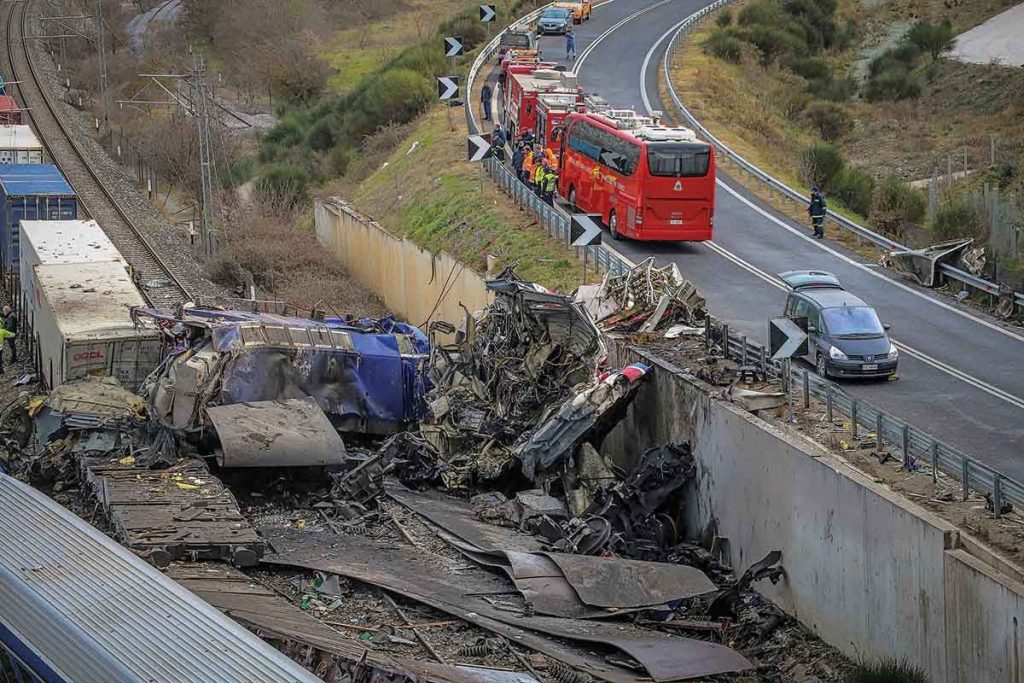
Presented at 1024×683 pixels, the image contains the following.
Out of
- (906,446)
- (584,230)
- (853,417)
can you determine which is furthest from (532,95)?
(906,446)

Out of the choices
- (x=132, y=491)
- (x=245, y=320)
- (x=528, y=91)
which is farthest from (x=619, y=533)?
(x=528, y=91)

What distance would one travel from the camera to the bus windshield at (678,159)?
31.5 m

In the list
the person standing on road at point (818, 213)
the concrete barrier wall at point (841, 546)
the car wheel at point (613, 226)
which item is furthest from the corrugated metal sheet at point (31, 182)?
the concrete barrier wall at point (841, 546)

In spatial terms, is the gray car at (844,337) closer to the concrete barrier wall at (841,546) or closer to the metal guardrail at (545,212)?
the concrete barrier wall at (841,546)

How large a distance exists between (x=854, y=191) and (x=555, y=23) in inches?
1111

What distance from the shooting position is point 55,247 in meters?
32.9

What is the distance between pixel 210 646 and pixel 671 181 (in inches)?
864

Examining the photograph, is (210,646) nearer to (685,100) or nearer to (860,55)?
(685,100)

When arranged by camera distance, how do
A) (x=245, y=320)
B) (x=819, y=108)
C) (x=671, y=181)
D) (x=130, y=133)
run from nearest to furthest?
1. (x=245, y=320)
2. (x=671, y=181)
3. (x=819, y=108)
4. (x=130, y=133)

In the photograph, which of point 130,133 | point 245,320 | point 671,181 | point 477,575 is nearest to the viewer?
point 477,575

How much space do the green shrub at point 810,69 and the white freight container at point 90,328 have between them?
129ft

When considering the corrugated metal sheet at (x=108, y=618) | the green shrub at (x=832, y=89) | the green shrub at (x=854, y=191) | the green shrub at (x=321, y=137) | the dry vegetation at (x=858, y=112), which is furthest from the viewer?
the green shrub at (x=321, y=137)

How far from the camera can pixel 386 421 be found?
24844 mm

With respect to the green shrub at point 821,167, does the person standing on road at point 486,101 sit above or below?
above
